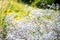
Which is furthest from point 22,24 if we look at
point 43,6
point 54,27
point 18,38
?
point 43,6

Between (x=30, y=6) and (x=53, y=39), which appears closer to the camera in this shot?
(x=53, y=39)

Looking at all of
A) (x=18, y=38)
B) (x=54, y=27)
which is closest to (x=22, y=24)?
(x=18, y=38)

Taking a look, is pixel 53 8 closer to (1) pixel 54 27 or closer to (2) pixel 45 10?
(2) pixel 45 10

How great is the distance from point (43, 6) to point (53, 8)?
0.33 meters

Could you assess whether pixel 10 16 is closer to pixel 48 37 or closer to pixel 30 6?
pixel 30 6

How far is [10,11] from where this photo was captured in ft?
19.0

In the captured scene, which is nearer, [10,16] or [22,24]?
[22,24]

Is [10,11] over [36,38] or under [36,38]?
over

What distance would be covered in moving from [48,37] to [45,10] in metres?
1.23

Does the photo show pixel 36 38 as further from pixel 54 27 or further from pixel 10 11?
pixel 10 11

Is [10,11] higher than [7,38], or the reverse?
[10,11]

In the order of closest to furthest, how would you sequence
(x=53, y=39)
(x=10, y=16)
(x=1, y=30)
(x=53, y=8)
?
(x=53, y=39), (x=1, y=30), (x=10, y=16), (x=53, y=8)

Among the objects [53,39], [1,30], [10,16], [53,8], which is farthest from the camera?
[53,8]

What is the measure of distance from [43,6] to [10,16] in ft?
3.65
